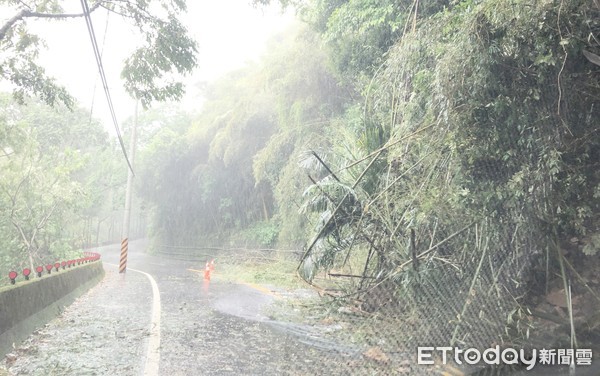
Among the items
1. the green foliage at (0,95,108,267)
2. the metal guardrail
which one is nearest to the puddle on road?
the metal guardrail

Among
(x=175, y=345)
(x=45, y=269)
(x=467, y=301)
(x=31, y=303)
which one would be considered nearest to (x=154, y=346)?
(x=175, y=345)

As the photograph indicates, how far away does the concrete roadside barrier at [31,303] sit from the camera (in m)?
5.85

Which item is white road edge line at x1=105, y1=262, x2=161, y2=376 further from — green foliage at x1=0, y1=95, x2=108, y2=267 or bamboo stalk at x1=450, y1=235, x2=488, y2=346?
green foliage at x1=0, y1=95, x2=108, y2=267

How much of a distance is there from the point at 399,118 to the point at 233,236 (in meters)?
21.3

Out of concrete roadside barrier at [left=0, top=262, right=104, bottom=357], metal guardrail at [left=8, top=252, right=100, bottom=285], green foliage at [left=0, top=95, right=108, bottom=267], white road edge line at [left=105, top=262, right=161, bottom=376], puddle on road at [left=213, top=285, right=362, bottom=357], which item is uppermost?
green foliage at [left=0, top=95, right=108, bottom=267]

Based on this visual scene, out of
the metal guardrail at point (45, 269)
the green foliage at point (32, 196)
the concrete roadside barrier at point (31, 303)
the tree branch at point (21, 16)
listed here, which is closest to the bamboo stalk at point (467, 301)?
the concrete roadside barrier at point (31, 303)

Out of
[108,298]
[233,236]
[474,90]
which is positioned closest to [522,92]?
[474,90]

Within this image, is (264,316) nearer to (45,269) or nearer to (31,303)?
(31,303)

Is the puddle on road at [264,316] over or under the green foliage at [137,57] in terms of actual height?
under

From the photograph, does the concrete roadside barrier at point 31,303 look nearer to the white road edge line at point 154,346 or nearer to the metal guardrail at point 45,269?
the metal guardrail at point 45,269

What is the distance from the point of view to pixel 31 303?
23.6 ft

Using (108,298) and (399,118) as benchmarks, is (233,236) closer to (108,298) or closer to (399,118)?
(108,298)

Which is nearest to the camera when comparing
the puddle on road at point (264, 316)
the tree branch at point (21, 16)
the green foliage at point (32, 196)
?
the puddle on road at point (264, 316)

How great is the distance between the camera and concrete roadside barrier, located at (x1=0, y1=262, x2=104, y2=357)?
5.85 m
